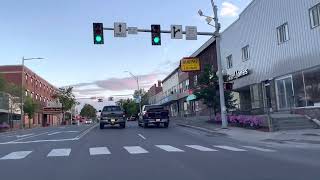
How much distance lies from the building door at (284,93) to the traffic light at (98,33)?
14.1 metres

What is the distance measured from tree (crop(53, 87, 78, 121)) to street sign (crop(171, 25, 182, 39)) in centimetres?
8839

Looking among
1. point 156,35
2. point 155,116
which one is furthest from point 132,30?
point 155,116

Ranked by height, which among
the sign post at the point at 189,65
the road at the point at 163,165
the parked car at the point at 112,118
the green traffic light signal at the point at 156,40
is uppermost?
the sign post at the point at 189,65

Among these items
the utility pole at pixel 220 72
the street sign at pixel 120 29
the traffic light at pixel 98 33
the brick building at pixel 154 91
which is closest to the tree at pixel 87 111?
the brick building at pixel 154 91

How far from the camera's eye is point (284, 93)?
33594 millimetres

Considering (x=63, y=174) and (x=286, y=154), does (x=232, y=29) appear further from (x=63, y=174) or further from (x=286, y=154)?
(x=63, y=174)

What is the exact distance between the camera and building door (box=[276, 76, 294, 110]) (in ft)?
106

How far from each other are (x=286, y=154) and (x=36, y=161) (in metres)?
8.20

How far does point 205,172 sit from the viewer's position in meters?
11.1

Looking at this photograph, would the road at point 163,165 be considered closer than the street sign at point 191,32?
Yes

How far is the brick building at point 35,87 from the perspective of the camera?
81.6m

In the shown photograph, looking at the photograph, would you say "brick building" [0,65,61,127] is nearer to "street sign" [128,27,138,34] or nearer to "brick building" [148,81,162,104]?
"brick building" [148,81,162,104]

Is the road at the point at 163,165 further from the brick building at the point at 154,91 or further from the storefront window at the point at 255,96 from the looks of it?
the brick building at the point at 154,91

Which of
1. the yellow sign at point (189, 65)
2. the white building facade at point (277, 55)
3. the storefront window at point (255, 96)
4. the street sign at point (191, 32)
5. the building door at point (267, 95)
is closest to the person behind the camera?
the street sign at point (191, 32)
